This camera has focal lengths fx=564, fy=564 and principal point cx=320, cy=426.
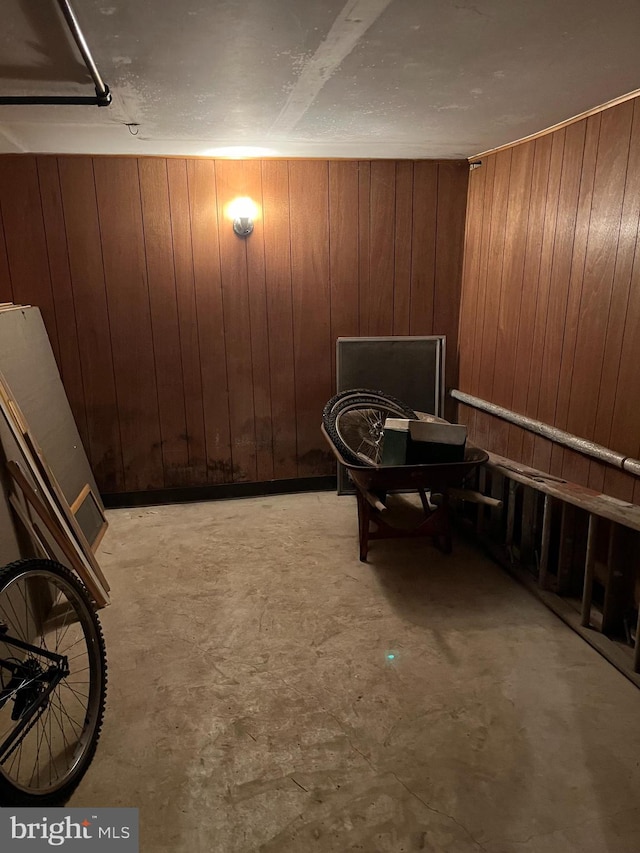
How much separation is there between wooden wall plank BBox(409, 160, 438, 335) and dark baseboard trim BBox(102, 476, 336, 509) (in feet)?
4.60

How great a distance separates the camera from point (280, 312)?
13.4ft

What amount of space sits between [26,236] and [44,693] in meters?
3.01

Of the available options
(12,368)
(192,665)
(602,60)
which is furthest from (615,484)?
(12,368)

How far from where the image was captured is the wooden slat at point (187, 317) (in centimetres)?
380

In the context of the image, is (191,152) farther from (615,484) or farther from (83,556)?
(615,484)

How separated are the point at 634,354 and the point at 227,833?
7.72 ft

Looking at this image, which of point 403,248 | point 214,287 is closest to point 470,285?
point 403,248

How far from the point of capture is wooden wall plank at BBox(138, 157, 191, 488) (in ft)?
12.4

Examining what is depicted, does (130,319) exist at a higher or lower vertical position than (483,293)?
lower

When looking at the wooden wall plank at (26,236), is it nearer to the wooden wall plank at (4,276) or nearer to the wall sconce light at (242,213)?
the wooden wall plank at (4,276)

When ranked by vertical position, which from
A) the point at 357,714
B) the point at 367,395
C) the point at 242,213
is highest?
the point at 242,213

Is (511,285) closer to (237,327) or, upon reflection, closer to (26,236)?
(237,327)

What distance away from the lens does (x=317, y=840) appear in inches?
65.3

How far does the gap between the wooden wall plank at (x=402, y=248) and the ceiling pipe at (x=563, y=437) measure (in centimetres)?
76
